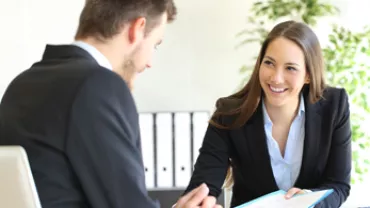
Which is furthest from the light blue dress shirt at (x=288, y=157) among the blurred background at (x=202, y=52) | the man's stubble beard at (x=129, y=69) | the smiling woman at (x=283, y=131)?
the blurred background at (x=202, y=52)

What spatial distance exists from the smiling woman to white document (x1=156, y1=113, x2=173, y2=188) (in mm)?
1129

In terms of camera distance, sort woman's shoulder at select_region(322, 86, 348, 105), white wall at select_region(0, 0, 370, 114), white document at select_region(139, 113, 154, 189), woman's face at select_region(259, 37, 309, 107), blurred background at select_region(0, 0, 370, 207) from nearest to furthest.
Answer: woman's face at select_region(259, 37, 309, 107), woman's shoulder at select_region(322, 86, 348, 105), blurred background at select_region(0, 0, 370, 207), white document at select_region(139, 113, 154, 189), white wall at select_region(0, 0, 370, 114)

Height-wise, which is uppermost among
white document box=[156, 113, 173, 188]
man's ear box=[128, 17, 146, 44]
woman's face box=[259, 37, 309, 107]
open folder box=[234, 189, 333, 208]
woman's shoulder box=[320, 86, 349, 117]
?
man's ear box=[128, 17, 146, 44]

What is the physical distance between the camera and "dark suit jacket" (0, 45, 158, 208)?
93 cm

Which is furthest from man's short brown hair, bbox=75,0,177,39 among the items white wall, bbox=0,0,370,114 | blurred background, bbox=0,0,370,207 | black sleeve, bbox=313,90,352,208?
white wall, bbox=0,0,370,114

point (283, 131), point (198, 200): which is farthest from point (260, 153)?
point (198, 200)

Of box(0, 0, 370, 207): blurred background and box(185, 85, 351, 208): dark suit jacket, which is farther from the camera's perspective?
box(0, 0, 370, 207): blurred background

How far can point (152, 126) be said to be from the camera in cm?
295

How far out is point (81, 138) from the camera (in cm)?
92

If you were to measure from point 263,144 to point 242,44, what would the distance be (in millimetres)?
1460

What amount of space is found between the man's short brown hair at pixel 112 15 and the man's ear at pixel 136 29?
0.04ft

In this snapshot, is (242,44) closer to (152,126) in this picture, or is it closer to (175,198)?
(152,126)

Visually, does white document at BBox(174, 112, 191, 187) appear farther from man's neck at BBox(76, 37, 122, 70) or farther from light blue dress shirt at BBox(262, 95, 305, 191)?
man's neck at BBox(76, 37, 122, 70)

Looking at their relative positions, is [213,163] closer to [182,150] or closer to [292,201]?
[292,201]
